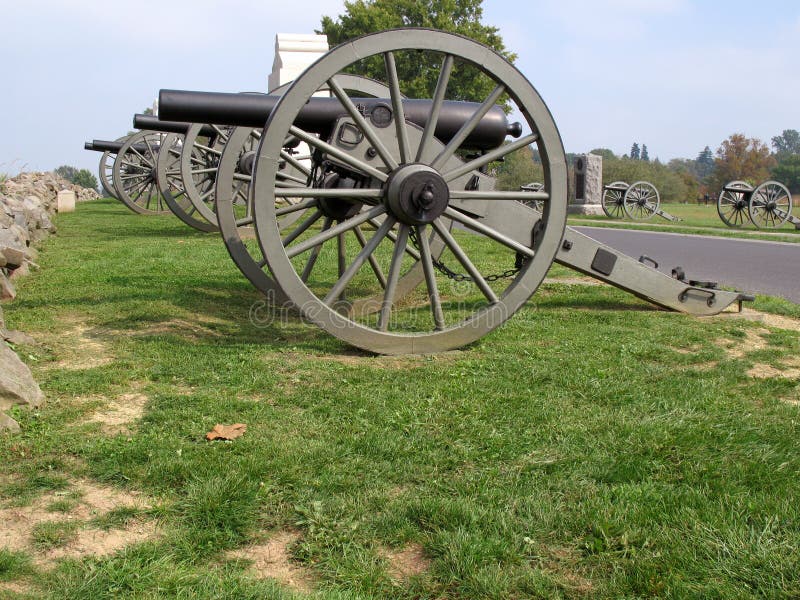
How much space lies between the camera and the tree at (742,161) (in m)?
75.8

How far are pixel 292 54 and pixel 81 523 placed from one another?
28.6m

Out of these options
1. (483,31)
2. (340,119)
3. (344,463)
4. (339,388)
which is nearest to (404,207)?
(340,119)

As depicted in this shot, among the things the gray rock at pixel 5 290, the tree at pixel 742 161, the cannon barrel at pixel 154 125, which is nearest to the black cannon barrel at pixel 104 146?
the cannon barrel at pixel 154 125

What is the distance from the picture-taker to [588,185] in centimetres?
2762

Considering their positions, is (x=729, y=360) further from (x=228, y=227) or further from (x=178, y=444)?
(x=228, y=227)

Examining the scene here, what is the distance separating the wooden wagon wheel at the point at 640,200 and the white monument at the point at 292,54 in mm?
12282

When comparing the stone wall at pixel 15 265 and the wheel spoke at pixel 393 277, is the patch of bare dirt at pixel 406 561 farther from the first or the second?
the wheel spoke at pixel 393 277

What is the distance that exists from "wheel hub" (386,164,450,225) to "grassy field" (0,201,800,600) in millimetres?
949

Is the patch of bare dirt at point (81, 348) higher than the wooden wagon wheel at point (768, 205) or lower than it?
lower

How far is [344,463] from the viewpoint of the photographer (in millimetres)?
3436

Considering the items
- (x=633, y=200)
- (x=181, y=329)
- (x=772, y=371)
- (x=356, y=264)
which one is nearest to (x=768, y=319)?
(x=772, y=371)

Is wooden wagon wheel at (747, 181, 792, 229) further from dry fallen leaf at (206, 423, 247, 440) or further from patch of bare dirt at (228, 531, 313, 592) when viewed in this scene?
patch of bare dirt at (228, 531, 313, 592)

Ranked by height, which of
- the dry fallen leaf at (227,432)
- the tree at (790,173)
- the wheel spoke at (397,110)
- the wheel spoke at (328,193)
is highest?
the tree at (790,173)

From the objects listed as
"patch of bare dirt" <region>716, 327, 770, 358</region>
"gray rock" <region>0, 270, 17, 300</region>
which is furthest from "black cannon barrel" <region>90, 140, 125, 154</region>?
"patch of bare dirt" <region>716, 327, 770, 358</region>
